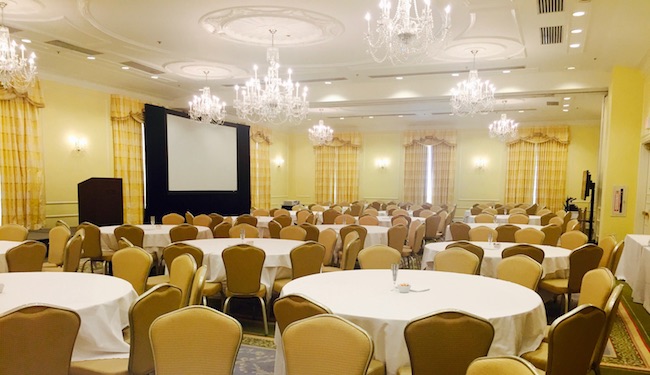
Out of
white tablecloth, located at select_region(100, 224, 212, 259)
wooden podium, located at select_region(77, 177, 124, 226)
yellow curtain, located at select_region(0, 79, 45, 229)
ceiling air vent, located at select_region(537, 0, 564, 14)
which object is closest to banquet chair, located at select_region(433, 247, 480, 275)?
ceiling air vent, located at select_region(537, 0, 564, 14)

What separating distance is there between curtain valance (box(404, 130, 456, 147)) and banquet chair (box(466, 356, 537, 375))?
1535 cm

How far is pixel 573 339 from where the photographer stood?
2.47 metres

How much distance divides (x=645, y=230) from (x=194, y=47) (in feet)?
31.0

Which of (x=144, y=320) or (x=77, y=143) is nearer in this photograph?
(x=144, y=320)

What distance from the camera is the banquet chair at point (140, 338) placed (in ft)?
8.97

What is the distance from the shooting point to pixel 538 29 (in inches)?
269

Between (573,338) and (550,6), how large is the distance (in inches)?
196

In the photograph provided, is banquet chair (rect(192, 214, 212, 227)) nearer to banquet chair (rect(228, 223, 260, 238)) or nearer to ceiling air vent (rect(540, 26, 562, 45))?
banquet chair (rect(228, 223, 260, 238))

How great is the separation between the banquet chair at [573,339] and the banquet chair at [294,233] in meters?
4.59

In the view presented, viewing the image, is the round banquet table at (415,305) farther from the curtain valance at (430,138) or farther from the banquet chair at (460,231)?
the curtain valance at (430,138)

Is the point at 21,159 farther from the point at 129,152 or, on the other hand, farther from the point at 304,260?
the point at 304,260

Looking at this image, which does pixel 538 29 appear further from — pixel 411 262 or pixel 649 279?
pixel 411 262

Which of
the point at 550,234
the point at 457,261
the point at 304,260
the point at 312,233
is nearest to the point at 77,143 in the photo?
the point at 312,233

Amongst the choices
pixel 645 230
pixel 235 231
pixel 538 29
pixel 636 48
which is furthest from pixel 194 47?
pixel 645 230
